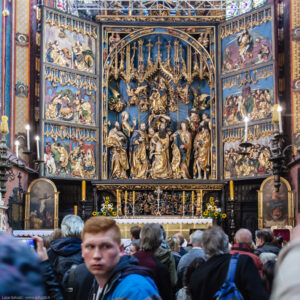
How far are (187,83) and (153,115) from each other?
1.83m

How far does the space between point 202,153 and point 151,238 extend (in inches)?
637

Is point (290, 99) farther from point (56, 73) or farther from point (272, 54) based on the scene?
point (56, 73)

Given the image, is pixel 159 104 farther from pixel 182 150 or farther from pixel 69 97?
pixel 69 97

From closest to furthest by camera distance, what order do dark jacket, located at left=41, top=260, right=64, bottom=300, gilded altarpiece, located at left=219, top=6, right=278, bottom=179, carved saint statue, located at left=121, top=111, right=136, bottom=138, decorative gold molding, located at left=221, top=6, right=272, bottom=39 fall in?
1. dark jacket, located at left=41, top=260, right=64, bottom=300
2. gilded altarpiece, located at left=219, top=6, right=278, bottom=179
3. decorative gold molding, located at left=221, top=6, right=272, bottom=39
4. carved saint statue, located at left=121, top=111, right=136, bottom=138

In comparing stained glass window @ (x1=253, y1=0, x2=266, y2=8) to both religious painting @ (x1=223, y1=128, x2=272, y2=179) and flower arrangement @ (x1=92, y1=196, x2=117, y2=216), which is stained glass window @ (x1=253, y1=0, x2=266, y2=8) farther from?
flower arrangement @ (x1=92, y1=196, x2=117, y2=216)

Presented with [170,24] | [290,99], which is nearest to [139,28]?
[170,24]

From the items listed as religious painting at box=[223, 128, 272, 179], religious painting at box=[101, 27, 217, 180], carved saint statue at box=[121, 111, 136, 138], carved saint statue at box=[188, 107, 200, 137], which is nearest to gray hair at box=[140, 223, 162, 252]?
religious painting at box=[223, 128, 272, 179]

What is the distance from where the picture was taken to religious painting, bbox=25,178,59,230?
18.7m

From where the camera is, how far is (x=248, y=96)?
20.5m

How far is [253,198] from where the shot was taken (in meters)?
20.2

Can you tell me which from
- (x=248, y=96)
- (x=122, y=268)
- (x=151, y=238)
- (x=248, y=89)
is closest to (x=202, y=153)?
(x=248, y=96)

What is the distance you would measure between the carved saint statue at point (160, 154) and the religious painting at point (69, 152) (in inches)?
86.0

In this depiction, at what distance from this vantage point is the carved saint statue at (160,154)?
2109cm

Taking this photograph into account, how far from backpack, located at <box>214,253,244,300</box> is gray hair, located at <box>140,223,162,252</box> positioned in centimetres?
93
